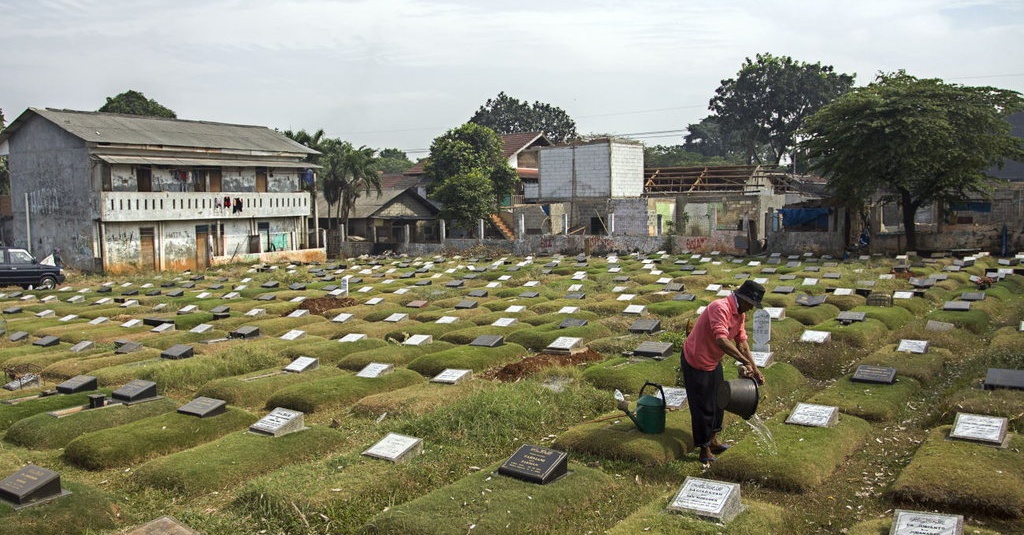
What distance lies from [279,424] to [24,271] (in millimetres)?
23429

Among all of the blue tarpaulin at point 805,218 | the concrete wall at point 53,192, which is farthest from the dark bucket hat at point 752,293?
the concrete wall at point 53,192

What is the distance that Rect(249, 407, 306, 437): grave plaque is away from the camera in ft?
29.6

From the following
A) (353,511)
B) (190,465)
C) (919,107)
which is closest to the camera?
(353,511)

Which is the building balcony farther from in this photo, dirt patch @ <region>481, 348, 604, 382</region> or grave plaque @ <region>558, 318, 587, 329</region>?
dirt patch @ <region>481, 348, 604, 382</region>

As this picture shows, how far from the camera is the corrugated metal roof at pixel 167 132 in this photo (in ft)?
113

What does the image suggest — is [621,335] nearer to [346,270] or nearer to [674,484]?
[674,484]

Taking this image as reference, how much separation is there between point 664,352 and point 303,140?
35006 mm

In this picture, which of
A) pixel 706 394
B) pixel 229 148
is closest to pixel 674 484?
pixel 706 394

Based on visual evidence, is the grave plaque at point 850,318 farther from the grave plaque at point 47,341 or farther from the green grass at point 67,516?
the grave plaque at point 47,341

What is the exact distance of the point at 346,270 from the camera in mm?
30922

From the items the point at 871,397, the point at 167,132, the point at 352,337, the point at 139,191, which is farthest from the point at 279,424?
the point at 167,132

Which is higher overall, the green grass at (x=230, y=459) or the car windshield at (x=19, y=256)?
the car windshield at (x=19, y=256)

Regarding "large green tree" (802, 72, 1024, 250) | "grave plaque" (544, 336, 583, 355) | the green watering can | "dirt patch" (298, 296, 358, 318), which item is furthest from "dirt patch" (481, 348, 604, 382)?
"large green tree" (802, 72, 1024, 250)

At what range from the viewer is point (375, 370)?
12.2 m
